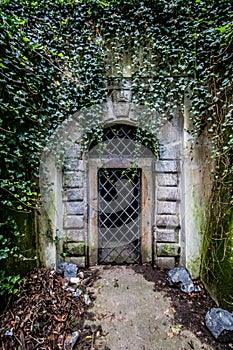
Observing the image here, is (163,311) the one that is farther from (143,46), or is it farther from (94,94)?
(143,46)

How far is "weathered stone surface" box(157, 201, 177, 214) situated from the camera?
258cm

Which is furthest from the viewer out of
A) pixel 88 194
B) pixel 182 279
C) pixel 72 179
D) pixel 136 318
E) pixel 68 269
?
pixel 88 194

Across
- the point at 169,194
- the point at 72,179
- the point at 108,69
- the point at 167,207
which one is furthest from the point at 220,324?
the point at 108,69

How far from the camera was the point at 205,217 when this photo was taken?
2473 mm

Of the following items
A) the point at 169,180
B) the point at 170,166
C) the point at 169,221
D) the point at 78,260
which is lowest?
the point at 78,260

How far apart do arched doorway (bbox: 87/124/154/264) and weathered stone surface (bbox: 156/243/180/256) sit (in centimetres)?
19

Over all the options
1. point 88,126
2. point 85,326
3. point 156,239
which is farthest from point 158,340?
point 88,126

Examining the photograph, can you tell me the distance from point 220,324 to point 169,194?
138 cm

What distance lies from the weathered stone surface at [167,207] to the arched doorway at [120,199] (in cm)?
16

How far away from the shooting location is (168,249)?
8.48 ft

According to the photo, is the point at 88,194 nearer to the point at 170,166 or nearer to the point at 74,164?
the point at 74,164

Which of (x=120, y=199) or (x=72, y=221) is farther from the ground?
(x=120, y=199)

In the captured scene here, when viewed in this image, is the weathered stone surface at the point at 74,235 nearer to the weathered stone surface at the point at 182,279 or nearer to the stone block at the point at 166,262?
the stone block at the point at 166,262

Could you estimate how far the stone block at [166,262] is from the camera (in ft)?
8.51
